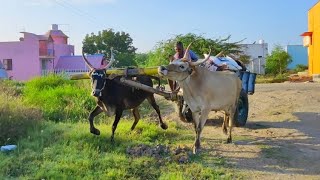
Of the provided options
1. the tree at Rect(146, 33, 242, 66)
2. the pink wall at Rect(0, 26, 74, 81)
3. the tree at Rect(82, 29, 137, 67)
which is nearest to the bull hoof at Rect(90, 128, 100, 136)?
the tree at Rect(146, 33, 242, 66)

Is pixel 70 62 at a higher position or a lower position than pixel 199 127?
higher

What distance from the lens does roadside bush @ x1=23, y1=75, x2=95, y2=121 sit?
11562 millimetres

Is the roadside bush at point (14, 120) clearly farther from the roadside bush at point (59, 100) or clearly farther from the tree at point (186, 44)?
the tree at point (186, 44)

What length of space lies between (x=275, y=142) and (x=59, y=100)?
639 cm

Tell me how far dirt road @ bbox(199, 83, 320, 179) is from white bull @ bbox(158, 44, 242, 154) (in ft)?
1.87

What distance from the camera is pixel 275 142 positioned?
823 cm

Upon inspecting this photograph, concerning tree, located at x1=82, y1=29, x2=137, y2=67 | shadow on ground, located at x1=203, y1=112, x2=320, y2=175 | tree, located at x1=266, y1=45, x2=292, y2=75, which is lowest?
shadow on ground, located at x1=203, y1=112, x2=320, y2=175

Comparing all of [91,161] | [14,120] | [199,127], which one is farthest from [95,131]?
[14,120]

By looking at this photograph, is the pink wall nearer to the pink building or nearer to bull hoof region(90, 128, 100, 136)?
the pink building

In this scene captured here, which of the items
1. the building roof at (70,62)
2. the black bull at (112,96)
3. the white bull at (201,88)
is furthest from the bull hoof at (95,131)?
the building roof at (70,62)

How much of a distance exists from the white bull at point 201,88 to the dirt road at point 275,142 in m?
0.57

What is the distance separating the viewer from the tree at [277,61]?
3183 centimetres

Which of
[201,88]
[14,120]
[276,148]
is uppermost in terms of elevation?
[201,88]

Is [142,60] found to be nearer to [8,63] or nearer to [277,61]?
[277,61]
